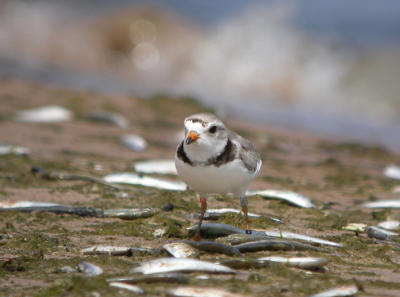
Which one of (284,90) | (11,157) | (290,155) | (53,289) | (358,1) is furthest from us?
(358,1)

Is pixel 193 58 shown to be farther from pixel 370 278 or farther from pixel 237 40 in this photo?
pixel 370 278

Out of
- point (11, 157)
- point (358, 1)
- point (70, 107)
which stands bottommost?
point (11, 157)

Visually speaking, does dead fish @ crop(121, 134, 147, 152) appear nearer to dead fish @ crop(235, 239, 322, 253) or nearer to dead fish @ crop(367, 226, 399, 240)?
dead fish @ crop(367, 226, 399, 240)

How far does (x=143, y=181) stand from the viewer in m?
6.13

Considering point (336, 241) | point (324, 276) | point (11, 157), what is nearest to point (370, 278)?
point (324, 276)

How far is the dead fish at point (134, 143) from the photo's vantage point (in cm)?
848

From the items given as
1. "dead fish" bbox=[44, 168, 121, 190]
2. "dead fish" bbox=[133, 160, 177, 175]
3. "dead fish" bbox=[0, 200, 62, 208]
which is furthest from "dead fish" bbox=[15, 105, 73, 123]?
"dead fish" bbox=[0, 200, 62, 208]

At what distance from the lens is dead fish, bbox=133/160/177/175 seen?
6.92 m

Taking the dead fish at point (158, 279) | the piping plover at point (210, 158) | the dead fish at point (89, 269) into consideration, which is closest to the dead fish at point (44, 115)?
the piping plover at point (210, 158)

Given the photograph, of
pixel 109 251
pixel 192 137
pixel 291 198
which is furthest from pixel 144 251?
pixel 291 198

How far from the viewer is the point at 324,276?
12.0 ft

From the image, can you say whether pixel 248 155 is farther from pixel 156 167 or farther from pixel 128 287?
pixel 156 167

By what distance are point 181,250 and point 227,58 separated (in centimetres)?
1630

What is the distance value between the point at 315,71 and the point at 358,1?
43.5 ft
